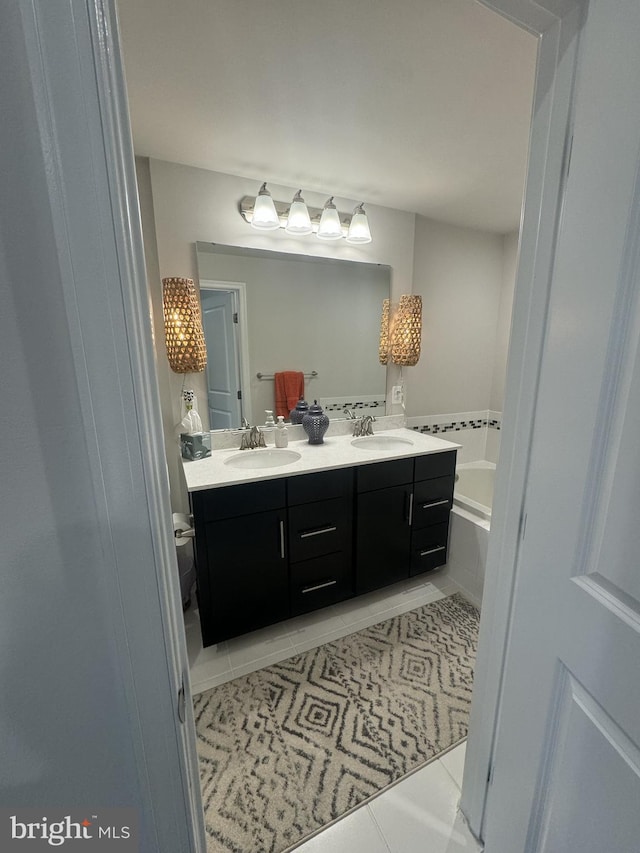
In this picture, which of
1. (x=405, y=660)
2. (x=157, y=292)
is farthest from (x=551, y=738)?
(x=157, y=292)

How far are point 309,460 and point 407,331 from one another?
1.10 m

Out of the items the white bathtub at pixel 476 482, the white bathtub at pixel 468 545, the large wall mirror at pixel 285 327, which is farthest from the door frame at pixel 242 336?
the white bathtub at pixel 476 482

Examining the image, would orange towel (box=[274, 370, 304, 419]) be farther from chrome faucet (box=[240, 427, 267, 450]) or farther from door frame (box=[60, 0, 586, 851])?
door frame (box=[60, 0, 586, 851])

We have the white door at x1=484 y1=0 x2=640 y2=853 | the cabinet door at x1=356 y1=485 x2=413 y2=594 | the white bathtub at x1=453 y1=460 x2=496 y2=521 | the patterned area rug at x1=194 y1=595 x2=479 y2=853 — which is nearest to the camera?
the white door at x1=484 y1=0 x2=640 y2=853

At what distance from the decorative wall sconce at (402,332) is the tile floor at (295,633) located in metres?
1.44

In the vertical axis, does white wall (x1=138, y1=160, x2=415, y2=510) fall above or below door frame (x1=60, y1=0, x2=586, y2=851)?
above

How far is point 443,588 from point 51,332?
89.3 inches

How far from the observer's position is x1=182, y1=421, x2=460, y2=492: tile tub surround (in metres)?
1.47

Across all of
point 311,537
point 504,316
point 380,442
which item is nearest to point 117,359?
point 311,537

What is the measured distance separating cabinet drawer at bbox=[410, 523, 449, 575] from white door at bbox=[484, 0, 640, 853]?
1.25 m

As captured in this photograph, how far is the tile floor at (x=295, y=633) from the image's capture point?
155 cm

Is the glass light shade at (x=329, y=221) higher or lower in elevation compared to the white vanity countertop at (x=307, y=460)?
higher

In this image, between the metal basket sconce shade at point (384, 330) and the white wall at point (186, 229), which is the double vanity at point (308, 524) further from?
the metal basket sconce shade at point (384, 330)

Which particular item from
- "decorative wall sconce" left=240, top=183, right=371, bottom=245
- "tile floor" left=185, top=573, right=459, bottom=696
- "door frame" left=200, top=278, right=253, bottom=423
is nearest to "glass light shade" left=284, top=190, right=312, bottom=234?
"decorative wall sconce" left=240, top=183, right=371, bottom=245
